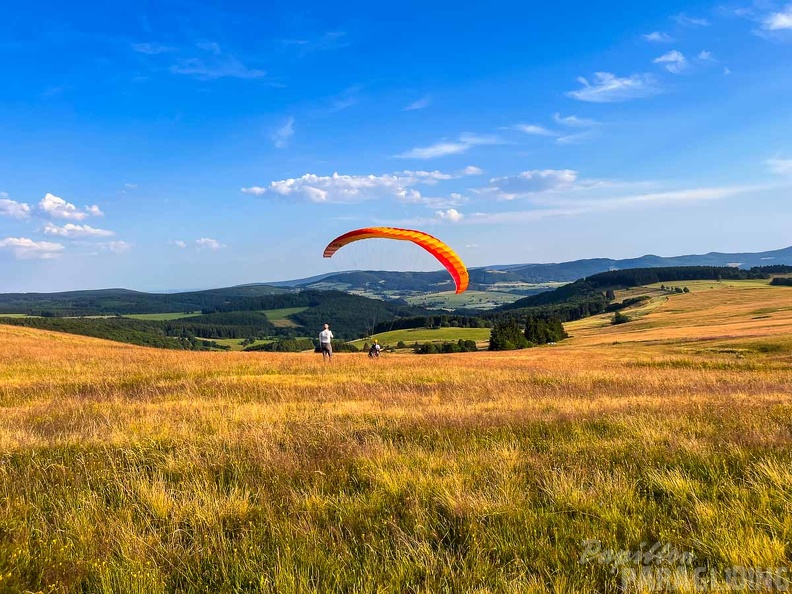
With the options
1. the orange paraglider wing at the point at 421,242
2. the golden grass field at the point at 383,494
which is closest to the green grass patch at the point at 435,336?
the orange paraglider wing at the point at 421,242

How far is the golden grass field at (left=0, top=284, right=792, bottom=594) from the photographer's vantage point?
333 cm

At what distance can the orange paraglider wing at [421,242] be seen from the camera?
2312 cm

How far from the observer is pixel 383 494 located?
15.3ft

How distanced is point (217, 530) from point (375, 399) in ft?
24.1

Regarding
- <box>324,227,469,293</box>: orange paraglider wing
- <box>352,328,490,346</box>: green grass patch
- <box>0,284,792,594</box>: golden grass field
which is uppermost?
<box>324,227,469,293</box>: orange paraglider wing

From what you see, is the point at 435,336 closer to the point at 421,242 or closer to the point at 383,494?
the point at 421,242

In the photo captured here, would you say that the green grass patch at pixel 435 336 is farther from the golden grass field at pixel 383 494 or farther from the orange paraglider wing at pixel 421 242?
the golden grass field at pixel 383 494

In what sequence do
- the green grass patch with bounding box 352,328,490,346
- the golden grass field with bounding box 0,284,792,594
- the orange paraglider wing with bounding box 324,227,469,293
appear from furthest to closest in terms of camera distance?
the green grass patch with bounding box 352,328,490,346
the orange paraglider wing with bounding box 324,227,469,293
the golden grass field with bounding box 0,284,792,594

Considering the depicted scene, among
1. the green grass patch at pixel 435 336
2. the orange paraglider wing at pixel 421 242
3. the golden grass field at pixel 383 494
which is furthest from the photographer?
the green grass patch at pixel 435 336

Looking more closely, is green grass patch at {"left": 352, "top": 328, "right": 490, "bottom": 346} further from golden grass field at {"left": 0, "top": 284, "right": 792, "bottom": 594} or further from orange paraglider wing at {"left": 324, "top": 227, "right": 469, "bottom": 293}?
golden grass field at {"left": 0, "top": 284, "right": 792, "bottom": 594}

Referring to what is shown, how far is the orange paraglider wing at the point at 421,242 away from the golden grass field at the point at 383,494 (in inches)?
567

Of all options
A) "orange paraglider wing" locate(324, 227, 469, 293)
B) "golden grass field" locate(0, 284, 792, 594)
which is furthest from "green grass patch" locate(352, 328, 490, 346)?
"golden grass field" locate(0, 284, 792, 594)

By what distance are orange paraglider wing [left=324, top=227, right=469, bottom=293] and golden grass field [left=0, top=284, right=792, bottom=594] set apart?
14.4 metres

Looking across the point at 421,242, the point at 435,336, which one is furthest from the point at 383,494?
the point at 435,336
